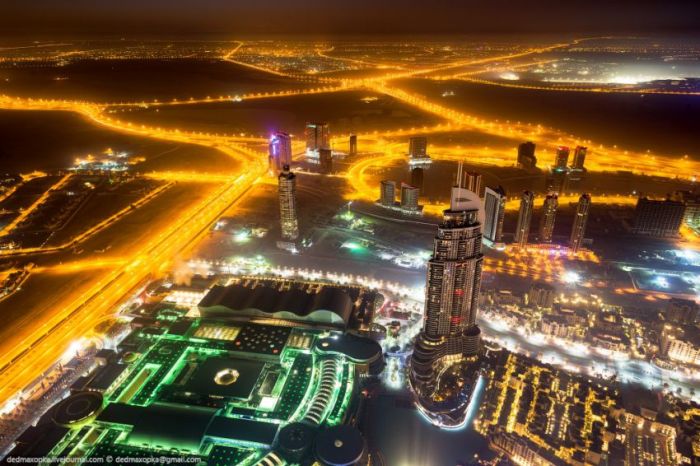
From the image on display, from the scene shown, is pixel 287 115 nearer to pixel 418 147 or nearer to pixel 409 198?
pixel 418 147

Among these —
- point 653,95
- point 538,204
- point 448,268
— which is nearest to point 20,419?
point 448,268

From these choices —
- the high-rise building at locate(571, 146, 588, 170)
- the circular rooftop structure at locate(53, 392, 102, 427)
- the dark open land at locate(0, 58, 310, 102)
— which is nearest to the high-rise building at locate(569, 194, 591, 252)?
the high-rise building at locate(571, 146, 588, 170)

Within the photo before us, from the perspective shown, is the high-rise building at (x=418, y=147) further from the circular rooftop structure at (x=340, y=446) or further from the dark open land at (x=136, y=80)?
the dark open land at (x=136, y=80)

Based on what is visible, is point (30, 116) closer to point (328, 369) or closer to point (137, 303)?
point (137, 303)

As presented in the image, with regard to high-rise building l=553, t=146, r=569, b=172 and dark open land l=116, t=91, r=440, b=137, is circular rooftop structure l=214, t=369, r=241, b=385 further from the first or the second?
dark open land l=116, t=91, r=440, b=137

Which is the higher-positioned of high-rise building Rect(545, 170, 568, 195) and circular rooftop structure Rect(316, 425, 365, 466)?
high-rise building Rect(545, 170, 568, 195)

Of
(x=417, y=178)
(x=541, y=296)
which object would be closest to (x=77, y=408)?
(x=541, y=296)

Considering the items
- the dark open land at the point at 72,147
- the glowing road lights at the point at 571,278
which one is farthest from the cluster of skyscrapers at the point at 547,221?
the dark open land at the point at 72,147
